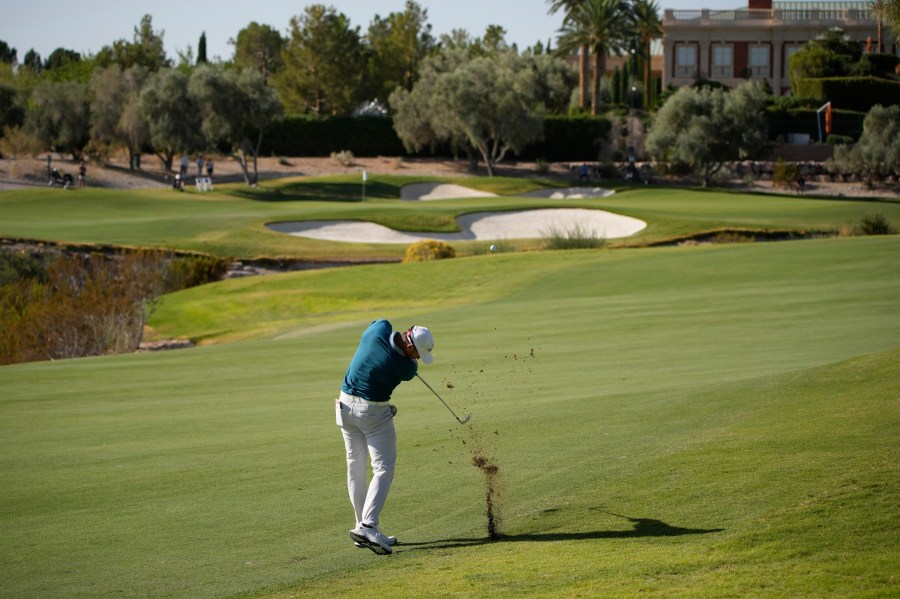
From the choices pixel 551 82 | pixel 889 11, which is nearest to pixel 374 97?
pixel 551 82

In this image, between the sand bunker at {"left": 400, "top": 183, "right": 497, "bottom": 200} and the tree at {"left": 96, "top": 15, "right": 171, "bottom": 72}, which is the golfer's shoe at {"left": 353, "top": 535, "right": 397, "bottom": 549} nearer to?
the sand bunker at {"left": 400, "top": 183, "right": 497, "bottom": 200}

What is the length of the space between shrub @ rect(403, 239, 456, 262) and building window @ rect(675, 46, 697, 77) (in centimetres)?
7617

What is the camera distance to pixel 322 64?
10119 cm

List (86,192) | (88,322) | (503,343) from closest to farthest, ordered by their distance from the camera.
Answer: (503,343) → (88,322) → (86,192)

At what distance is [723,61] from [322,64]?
41939 mm

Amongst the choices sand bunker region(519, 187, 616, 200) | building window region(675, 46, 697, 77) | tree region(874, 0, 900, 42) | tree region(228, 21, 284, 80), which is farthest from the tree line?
tree region(874, 0, 900, 42)

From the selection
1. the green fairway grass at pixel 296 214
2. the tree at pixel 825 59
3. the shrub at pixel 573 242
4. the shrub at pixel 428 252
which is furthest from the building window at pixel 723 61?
the shrub at pixel 428 252

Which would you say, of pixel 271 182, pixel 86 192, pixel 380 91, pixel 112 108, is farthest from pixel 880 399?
pixel 380 91

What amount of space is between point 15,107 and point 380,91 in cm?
3705

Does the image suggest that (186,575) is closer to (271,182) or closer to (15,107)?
(271,182)

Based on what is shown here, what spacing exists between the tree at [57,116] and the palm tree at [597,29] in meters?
43.9

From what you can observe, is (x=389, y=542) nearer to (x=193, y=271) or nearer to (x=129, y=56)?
(x=193, y=271)

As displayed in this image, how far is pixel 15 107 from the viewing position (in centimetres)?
7950

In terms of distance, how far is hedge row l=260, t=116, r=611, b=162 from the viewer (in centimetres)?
9094
